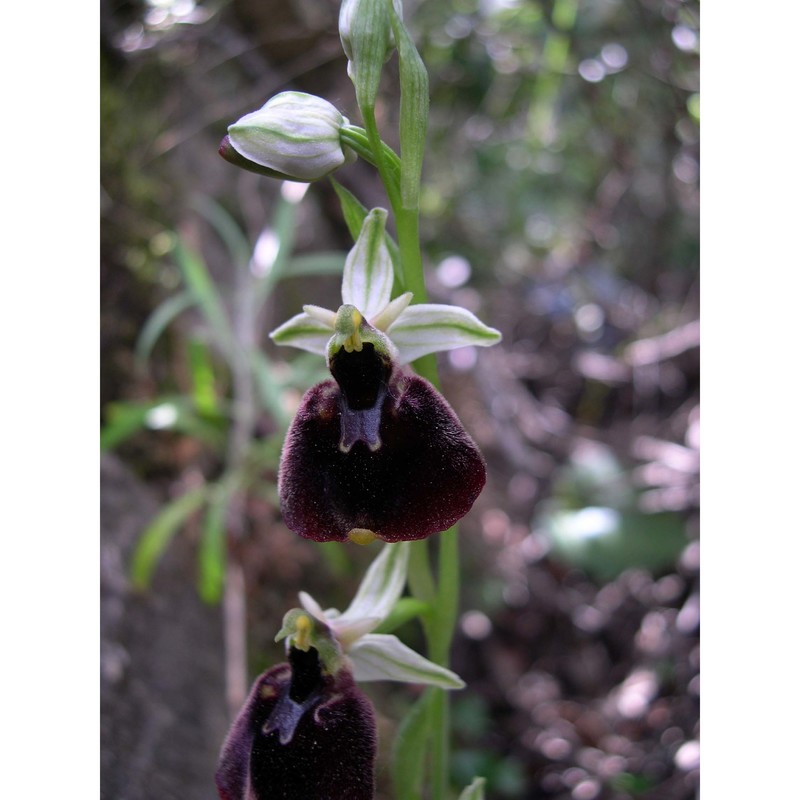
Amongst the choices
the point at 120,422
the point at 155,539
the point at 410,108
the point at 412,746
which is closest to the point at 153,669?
the point at 155,539

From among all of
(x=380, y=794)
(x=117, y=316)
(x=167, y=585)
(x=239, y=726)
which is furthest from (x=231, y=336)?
(x=239, y=726)

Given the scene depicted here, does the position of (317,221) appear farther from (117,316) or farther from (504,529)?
(504,529)

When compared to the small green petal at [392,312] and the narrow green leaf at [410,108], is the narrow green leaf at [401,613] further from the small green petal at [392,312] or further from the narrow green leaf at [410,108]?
the narrow green leaf at [410,108]

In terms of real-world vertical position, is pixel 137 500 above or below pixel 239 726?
below

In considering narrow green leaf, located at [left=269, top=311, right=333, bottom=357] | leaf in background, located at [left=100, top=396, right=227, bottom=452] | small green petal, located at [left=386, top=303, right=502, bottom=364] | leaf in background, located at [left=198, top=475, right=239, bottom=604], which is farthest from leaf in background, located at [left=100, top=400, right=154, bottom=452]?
small green petal, located at [left=386, top=303, right=502, bottom=364]

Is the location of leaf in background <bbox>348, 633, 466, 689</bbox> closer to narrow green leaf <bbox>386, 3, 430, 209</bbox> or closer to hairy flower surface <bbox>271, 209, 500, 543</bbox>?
hairy flower surface <bbox>271, 209, 500, 543</bbox>

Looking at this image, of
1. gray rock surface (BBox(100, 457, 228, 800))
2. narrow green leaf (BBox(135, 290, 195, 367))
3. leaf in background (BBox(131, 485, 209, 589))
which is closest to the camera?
gray rock surface (BBox(100, 457, 228, 800))

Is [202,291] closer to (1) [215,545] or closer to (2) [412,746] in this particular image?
(1) [215,545]
